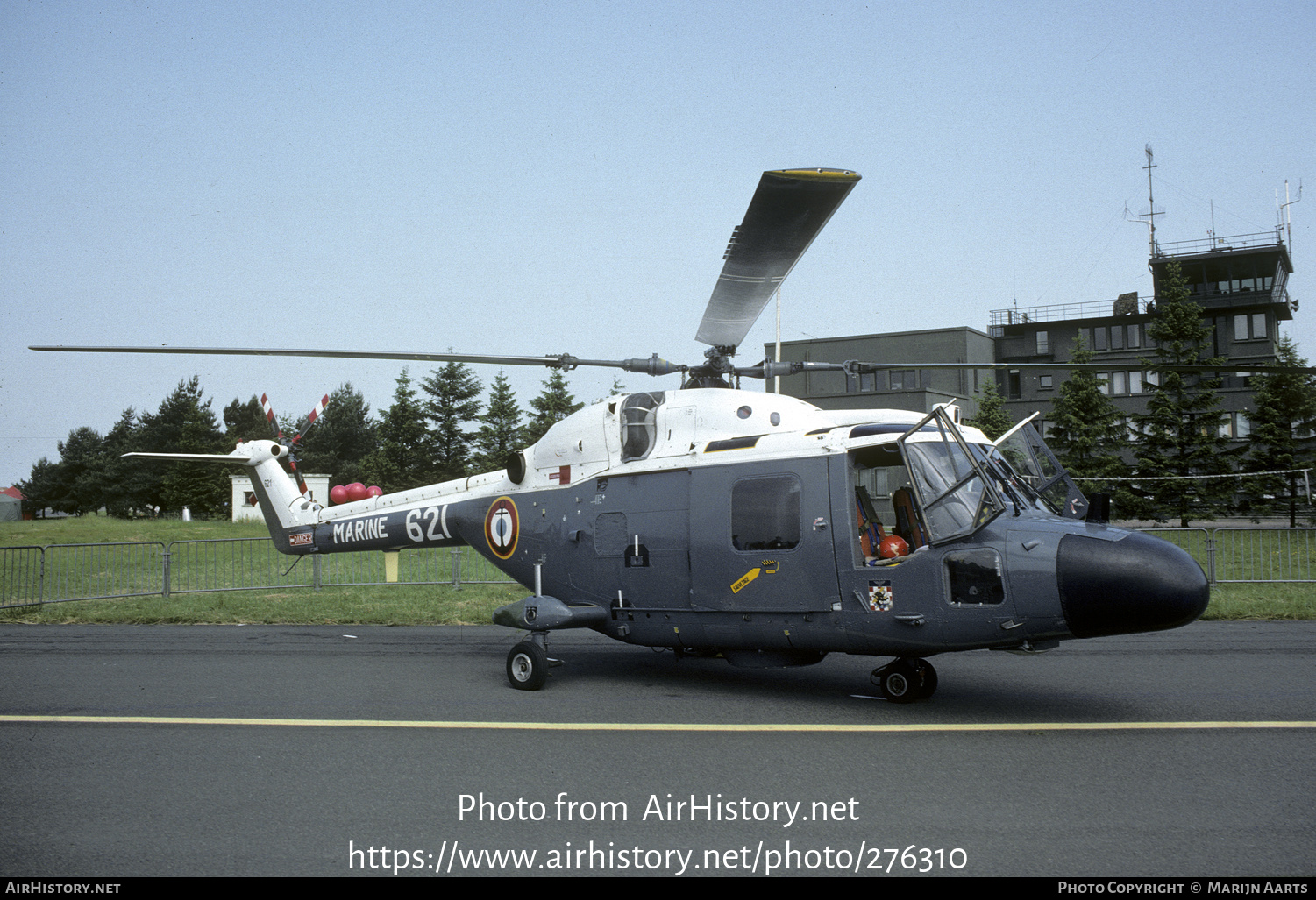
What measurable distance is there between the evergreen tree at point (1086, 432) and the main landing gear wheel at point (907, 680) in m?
38.2

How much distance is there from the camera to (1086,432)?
43.5m

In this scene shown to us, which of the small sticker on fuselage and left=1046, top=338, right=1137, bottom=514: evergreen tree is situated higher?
left=1046, top=338, right=1137, bottom=514: evergreen tree

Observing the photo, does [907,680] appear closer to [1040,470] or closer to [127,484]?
[1040,470]

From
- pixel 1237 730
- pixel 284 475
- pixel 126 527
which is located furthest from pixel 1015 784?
pixel 126 527

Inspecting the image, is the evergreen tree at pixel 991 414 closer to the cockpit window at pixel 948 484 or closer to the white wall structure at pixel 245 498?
the white wall structure at pixel 245 498

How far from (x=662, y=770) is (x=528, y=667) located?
343 cm

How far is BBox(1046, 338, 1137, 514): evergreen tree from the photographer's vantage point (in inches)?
1702

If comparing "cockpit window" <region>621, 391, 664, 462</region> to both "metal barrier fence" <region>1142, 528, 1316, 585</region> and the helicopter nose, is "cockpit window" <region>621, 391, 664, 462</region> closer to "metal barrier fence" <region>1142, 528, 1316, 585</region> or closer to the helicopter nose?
the helicopter nose

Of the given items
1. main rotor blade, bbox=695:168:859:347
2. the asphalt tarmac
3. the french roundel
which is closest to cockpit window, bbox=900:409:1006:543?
the asphalt tarmac

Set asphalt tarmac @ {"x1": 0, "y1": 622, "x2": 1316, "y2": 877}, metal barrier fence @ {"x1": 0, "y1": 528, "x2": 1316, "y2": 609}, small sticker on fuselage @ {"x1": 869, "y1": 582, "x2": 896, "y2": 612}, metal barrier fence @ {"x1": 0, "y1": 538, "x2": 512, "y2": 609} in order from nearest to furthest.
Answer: asphalt tarmac @ {"x1": 0, "y1": 622, "x2": 1316, "y2": 877} < small sticker on fuselage @ {"x1": 869, "y1": 582, "x2": 896, "y2": 612} < metal barrier fence @ {"x1": 0, "y1": 528, "x2": 1316, "y2": 609} < metal barrier fence @ {"x1": 0, "y1": 538, "x2": 512, "y2": 609}

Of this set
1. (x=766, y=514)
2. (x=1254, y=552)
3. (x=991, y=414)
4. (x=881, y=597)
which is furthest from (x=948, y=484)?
(x=991, y=414)

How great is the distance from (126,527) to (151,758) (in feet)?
136

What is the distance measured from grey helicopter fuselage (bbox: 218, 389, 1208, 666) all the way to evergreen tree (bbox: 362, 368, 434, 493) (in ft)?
164
